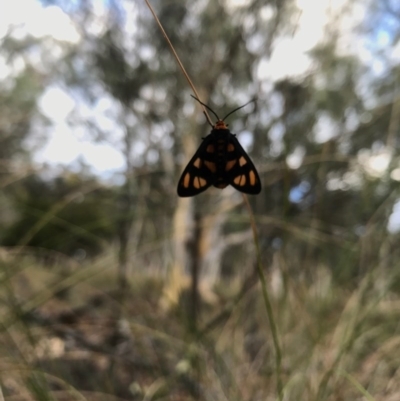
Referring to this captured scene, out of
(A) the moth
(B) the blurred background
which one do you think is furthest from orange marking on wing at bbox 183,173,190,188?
(B) the blurred background

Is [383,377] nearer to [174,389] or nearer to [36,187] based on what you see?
[174,389]

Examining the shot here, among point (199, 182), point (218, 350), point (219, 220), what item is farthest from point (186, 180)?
point (219, 220)

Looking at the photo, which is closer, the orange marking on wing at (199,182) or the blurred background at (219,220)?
the orange marking on wing at (199,182)

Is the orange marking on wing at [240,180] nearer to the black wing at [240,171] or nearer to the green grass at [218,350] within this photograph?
the black wing at [240,171]

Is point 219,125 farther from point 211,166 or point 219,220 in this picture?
point 219,220

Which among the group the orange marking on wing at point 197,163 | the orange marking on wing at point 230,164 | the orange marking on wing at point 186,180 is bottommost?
the orange marking on wing at point 186,180

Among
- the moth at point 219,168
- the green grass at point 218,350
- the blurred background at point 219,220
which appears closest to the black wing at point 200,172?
the moth at point 219,168
